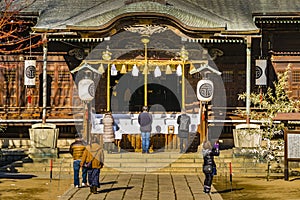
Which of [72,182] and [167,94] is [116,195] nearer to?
[72,182]

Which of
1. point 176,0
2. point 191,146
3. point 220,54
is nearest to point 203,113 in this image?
point 191,146

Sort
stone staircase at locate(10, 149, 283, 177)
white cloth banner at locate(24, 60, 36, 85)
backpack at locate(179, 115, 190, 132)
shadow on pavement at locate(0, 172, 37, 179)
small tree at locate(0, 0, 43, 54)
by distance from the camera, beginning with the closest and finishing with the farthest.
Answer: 1. shadow on pavement at locate(0, 172, 37, 179)
2. stone staircase at locate(10, 149, 283, 177)
3. backpack at locate(179, 115, 190, 132)
4. small tree at locate(0, 0, 43, 54)
5. white cloth banner at locate(24, 60, 36, 85)

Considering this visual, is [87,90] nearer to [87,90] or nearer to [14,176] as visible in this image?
[87,90]

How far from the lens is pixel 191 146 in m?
20.4

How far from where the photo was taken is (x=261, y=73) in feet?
77.8

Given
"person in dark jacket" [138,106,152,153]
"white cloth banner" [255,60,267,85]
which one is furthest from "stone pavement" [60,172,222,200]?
"white cloth banner" [255,60,267,85]

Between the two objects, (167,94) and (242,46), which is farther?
(167,94)

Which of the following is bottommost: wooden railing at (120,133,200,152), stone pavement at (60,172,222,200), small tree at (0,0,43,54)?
stone pavement at (60,172,222,200)

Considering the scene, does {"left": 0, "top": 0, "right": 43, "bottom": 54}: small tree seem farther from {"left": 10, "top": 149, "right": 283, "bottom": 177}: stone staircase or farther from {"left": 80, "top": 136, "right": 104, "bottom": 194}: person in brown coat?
{"left": 80, "top": 136, "right": 104, "bottom": 194}: person in brown coat

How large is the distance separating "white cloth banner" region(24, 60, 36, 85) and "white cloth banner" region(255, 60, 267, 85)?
9035 millimetres

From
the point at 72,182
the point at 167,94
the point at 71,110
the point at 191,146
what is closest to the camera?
the point at 72,182

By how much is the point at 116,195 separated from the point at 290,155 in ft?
19.1

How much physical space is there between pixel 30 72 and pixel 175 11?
686 cm

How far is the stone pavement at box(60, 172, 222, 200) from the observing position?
13883 millimetres
